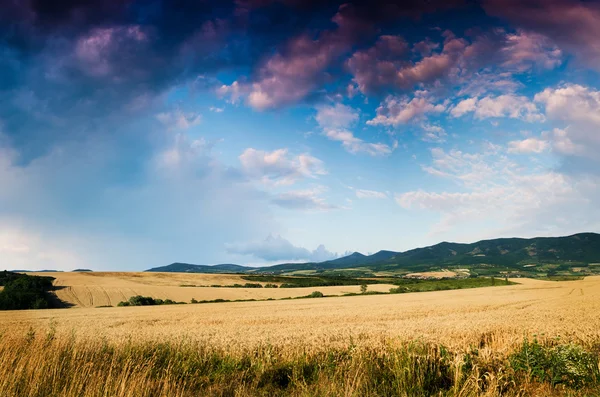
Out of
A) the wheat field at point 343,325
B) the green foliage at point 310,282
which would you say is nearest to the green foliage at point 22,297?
the wheat field at point 343,325

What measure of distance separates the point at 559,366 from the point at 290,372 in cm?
734

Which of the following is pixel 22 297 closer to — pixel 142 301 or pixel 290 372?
pixel 142 301

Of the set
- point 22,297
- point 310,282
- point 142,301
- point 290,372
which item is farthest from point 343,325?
point 310,282

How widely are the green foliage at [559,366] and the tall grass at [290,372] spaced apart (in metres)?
0.02

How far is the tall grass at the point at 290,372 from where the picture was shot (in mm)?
7223

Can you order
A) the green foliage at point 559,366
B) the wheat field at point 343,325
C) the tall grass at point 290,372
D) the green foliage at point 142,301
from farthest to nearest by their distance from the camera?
1. the green foliage at point 142,301
2. the wheat field at point 343,325
3. the green foliage at point 559,366
4. the tall grass at point 290,372

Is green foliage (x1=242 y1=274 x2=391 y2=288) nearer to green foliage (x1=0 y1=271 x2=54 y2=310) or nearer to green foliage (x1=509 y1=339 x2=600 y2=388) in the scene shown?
green foliage (x1=0 y1=271 x2=54 y2=310)

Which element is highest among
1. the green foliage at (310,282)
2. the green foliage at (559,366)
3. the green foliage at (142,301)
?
the green foliage at (559,366)

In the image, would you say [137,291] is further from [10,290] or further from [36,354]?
[36,354]

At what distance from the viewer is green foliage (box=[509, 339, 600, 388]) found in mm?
9070

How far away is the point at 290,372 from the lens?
33.0 ft

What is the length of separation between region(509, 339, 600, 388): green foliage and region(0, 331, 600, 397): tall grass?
0.02m

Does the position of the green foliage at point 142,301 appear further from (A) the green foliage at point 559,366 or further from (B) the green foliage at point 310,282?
(A) the green foliage at point 559,366

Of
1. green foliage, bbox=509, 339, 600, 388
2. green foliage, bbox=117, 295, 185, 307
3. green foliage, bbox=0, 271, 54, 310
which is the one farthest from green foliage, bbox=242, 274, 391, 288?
green foliage, bbox=509, 339, 600, 388
